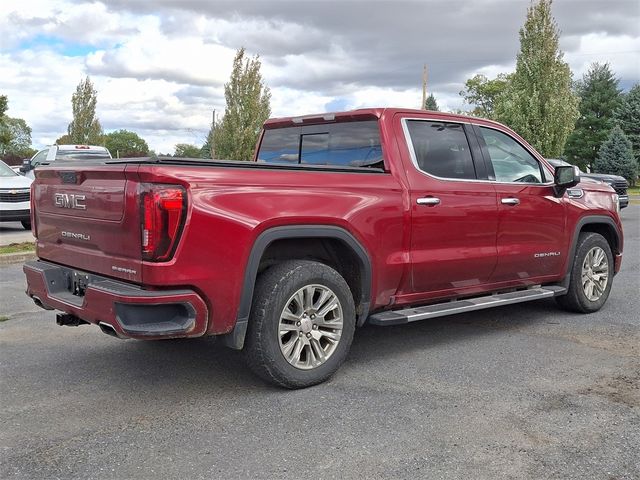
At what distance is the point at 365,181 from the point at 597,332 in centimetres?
277

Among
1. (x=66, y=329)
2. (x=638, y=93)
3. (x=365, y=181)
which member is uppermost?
(x=638, y=93)

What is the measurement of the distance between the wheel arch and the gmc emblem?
3.71 ft

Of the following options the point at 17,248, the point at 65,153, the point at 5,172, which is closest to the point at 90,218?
the point at 17,248

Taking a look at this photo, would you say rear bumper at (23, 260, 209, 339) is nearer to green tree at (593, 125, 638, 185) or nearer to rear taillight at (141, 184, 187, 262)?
rear taillight at (141, 184, 187, 262)

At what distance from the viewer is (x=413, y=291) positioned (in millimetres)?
4902

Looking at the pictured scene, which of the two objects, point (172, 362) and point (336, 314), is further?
point (172, 362)

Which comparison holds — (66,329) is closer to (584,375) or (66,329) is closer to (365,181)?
(365,181)

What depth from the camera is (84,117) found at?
100ft

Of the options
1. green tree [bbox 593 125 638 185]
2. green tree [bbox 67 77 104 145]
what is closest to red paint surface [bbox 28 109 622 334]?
green tree [bbox 67 77 104 145]

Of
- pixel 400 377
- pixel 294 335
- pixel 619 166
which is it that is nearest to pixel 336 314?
pixel 294 335

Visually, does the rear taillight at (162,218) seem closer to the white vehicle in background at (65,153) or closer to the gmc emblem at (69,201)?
the gmc emblem at (69,201)

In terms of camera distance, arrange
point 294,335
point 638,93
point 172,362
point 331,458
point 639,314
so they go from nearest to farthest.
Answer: point 331,458 < point 294,335 < point 172,362 < point 639,314 < point 638,93

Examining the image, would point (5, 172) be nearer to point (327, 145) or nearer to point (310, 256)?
point (327, 145)

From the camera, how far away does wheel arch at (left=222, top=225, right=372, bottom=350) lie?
154 inches
